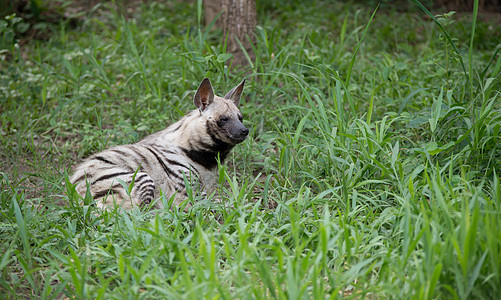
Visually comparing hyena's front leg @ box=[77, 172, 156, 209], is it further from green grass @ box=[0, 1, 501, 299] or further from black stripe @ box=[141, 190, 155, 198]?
green grass @ box=[0, 1, 501, 299]

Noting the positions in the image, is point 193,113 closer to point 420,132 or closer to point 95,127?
point 95,127

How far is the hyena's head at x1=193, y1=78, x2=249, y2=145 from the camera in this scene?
4.25 meters

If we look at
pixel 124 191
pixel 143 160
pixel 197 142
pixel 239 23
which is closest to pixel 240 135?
pixel 197 142

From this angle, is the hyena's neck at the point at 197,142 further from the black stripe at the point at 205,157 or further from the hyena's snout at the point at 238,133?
the hyena's snout at the point at 238,133

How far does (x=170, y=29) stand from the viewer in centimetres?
736

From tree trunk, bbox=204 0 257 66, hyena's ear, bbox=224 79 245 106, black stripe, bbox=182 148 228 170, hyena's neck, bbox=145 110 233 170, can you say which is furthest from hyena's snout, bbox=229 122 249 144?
tree trunk, bbox=204 0 257 66

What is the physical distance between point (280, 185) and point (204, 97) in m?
1.02

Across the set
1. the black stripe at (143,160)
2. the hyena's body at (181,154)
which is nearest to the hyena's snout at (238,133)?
the hyena's body at (181,154)

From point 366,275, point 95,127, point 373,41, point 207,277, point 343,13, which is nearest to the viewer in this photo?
point 207,277

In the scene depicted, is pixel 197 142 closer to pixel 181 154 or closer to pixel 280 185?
pixel 181 154

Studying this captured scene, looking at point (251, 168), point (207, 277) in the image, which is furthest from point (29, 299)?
point (251, 168)

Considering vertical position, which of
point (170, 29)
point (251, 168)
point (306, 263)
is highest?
point (170, 29)

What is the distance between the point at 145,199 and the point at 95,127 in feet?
5.88

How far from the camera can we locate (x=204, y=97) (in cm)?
438
